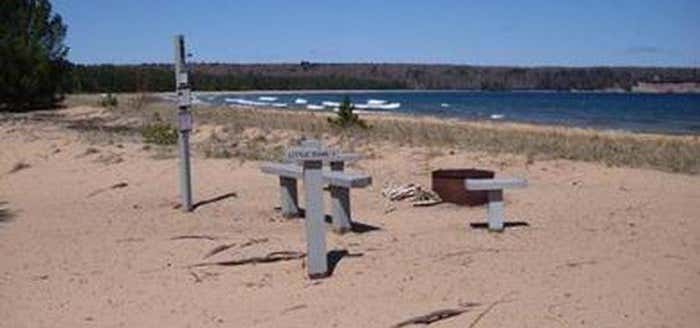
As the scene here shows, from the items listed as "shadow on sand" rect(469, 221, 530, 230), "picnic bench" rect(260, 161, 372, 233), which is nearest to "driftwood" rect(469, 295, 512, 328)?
"picnic bench" rect(260, 161, 372, 233)

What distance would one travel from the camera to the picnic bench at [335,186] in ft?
24.3

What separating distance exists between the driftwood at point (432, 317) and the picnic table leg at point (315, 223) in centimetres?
109

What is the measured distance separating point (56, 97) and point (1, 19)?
5.27 m

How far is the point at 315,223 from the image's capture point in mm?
6438

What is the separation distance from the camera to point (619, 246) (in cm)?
716

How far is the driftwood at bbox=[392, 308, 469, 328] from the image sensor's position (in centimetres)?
539

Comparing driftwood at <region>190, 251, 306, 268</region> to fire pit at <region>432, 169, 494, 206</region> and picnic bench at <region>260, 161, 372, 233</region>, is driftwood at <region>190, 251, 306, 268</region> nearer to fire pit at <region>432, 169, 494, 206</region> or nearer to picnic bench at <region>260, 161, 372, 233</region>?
picnic bench at <region>260, 161, 372, 233</region>

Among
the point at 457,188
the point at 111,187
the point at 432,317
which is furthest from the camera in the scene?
the point at 111,187

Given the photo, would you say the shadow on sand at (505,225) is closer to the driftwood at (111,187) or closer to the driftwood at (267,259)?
the driftwood at (267,259)

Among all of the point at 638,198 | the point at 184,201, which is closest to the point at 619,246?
the point at 638,198

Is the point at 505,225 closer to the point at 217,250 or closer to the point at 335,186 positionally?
the point at 335,186

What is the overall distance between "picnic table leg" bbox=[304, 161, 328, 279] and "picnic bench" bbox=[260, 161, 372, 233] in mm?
842

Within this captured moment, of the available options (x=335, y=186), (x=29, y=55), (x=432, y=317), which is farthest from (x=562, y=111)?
(x=432, y=317)

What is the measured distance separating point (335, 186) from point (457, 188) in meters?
1.85
